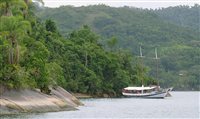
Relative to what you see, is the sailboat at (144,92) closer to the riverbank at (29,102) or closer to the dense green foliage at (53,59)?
the dense green foliage at (53,59)

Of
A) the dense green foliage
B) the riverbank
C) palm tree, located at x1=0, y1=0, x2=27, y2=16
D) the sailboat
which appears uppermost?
palm tree, located at x1=0, y1=0, x2=27, y2=16

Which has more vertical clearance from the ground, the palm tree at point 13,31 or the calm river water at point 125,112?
the palm tree at point 13,31

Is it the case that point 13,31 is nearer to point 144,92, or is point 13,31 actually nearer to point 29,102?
point 29,102

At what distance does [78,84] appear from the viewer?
11994 cm

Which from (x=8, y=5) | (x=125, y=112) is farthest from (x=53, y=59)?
(x=125, y=112)

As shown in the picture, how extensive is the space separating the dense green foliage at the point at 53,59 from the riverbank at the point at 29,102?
1.15 metres

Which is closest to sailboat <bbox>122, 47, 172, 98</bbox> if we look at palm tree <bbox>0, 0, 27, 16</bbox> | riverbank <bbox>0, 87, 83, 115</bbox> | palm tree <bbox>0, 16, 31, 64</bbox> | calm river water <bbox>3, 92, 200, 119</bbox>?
calm river water <bbox>3, 92, 200, 119</bbox>

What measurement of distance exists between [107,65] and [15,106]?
74673 mm

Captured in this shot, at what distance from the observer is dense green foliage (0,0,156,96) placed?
6519 centimetres

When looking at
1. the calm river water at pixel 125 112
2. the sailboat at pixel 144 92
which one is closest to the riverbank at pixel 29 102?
the calm river water at pixel 125 112

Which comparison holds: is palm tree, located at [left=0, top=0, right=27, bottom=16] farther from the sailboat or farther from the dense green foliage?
the sailboat

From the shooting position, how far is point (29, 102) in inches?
2378

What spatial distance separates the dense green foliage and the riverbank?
3.78 feet

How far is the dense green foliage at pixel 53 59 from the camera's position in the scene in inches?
2566
